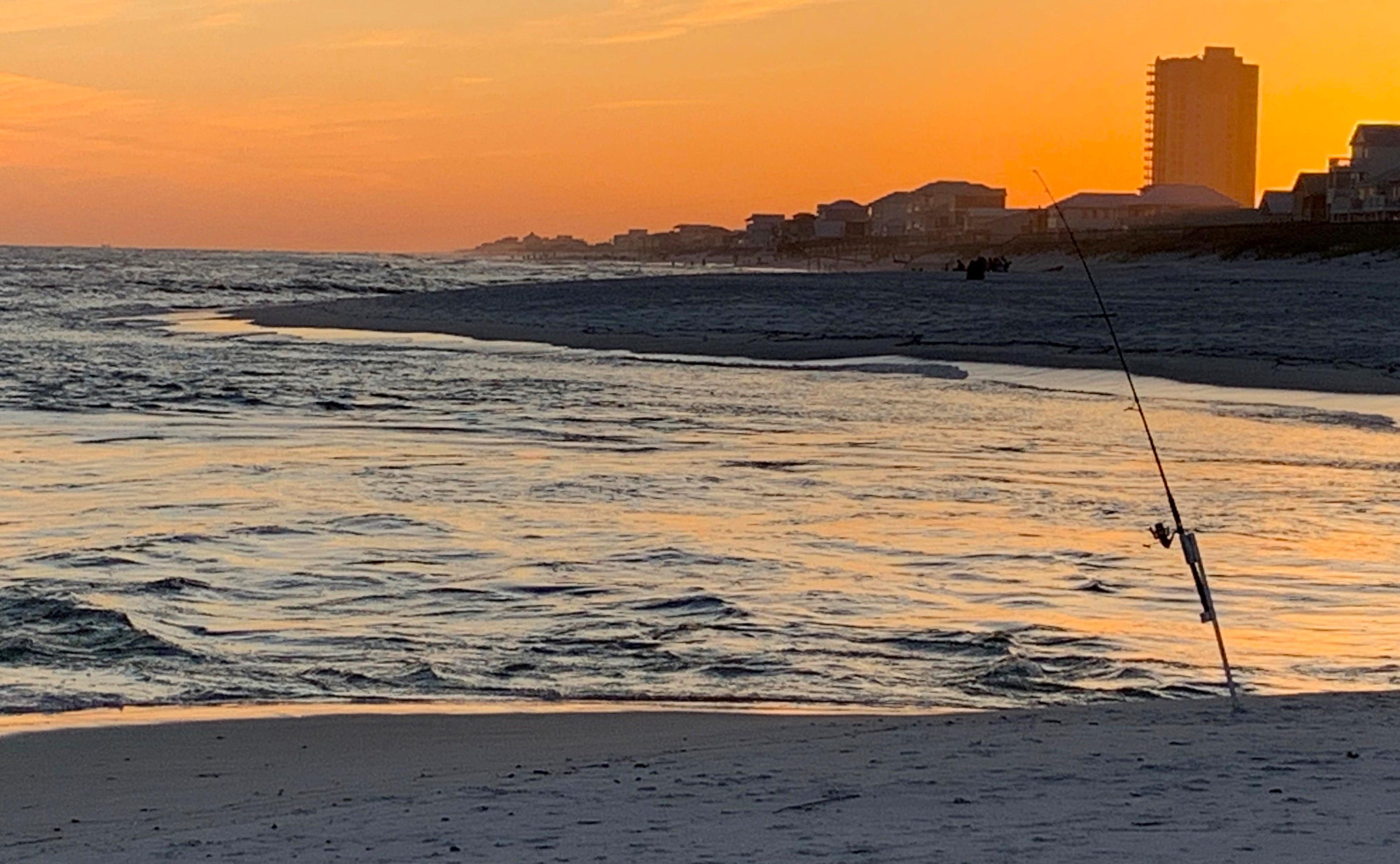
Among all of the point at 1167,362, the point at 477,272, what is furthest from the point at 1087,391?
the point at 477,272

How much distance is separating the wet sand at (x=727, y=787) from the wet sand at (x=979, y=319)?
62.5ft

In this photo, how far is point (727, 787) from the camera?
210 inches

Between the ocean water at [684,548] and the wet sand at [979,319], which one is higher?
the wet sand at [979,319]

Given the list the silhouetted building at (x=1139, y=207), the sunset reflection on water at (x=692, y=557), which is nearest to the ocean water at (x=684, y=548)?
the sunset reflection on water at (x=692, y=557)

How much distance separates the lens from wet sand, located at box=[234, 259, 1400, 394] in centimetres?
2870

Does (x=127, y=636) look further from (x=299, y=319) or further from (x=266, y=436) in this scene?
(x=299, y=319)

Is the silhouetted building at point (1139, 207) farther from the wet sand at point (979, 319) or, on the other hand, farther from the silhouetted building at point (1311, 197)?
the wet sand at point (979, 319)

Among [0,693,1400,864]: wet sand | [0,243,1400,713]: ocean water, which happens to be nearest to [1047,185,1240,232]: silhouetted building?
[0,243,1400,713]: ocean water

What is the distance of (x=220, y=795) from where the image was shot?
561 centimetres

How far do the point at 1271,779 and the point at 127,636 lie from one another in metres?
5.51

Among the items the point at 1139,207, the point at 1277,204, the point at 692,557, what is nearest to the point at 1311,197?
the point at 1277,204

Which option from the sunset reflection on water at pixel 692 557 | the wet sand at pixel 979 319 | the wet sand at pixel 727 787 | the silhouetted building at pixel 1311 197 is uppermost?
the silhouetted building at pixel 1311 197

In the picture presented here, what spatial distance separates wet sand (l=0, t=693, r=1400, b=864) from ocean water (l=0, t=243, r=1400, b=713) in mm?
827

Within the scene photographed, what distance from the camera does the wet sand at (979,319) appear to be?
28.7 meters
